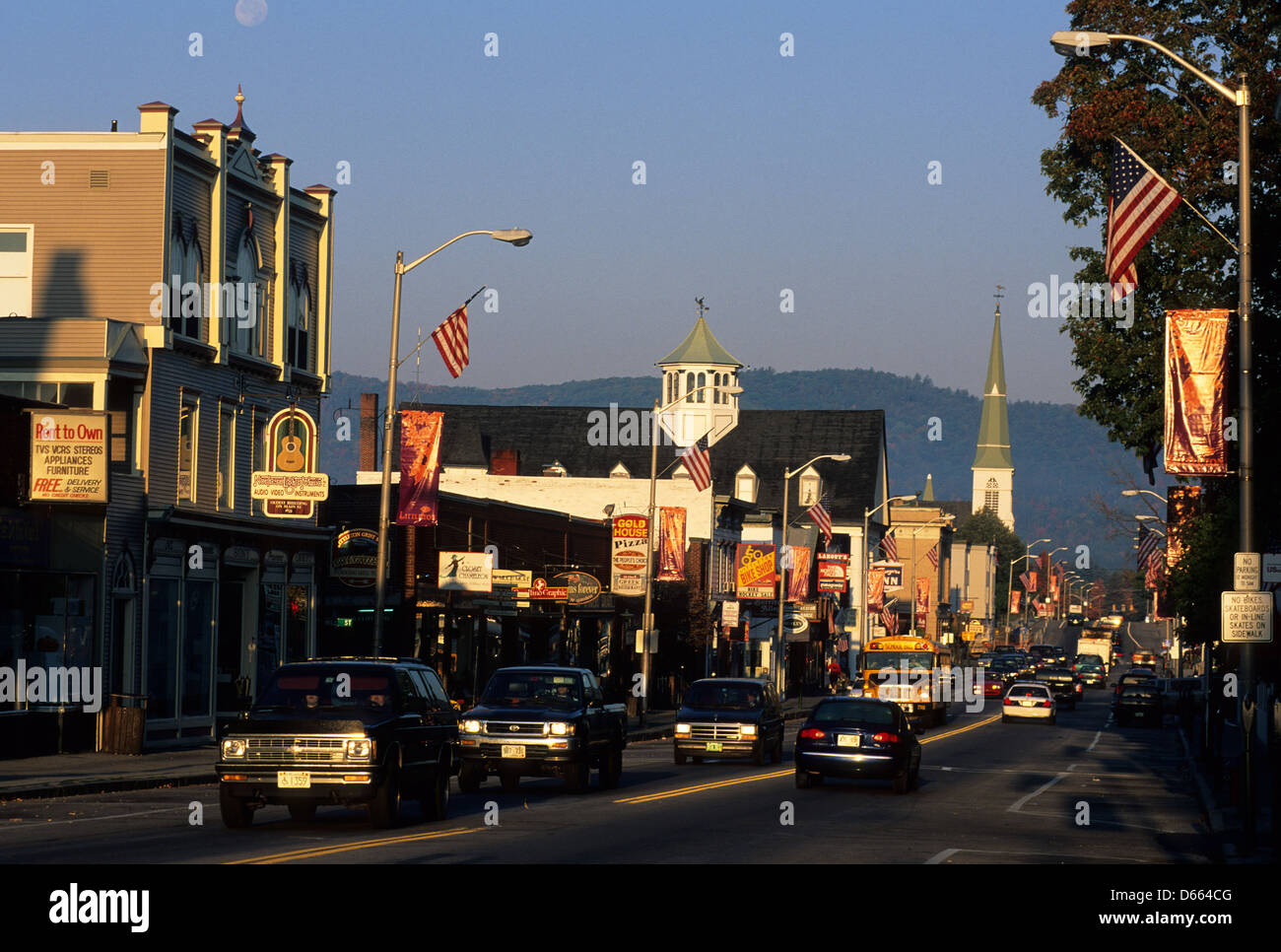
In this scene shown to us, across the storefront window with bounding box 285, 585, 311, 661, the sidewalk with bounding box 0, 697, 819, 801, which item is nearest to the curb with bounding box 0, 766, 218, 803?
the sidewalk with bounding box 0, 697, 819, 801

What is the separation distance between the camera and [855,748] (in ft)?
93.4

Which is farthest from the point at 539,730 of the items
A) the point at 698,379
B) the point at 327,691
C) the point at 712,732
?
the point at 698,379

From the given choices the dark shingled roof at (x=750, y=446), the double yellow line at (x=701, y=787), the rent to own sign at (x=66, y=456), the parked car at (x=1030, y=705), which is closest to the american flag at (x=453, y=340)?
the rent to own sign at (x=66, y=456)

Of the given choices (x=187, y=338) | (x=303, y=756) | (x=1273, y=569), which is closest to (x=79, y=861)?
(x=303, y=756)

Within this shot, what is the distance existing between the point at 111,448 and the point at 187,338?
4155mm

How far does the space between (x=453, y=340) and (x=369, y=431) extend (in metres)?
29.1

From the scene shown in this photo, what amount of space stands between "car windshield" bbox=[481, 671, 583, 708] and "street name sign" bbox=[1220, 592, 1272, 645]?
10.00 m

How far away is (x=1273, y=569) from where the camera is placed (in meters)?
22.4

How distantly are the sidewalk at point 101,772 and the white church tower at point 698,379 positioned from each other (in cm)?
10195

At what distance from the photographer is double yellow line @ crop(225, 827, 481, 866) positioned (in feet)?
53.2

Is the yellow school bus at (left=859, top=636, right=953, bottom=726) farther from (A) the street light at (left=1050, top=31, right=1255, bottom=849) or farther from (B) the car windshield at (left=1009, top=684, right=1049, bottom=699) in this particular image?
(A) the street light at (left=1050, top=31, right=1255, bottom=849)

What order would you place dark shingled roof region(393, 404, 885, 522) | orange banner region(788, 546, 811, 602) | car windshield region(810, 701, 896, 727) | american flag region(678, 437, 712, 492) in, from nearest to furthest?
car windshield region(810, 701, 896, 727) → american flag region(678, 437, 712, 492) → orange banner region(788, 546, 811, 602) → dark shingled roof region(393, 404, 885, 522)

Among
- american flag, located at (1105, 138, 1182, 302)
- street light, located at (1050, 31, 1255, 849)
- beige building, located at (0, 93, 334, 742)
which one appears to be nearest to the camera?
street light, located at (1050, 31, 1255, 849)
